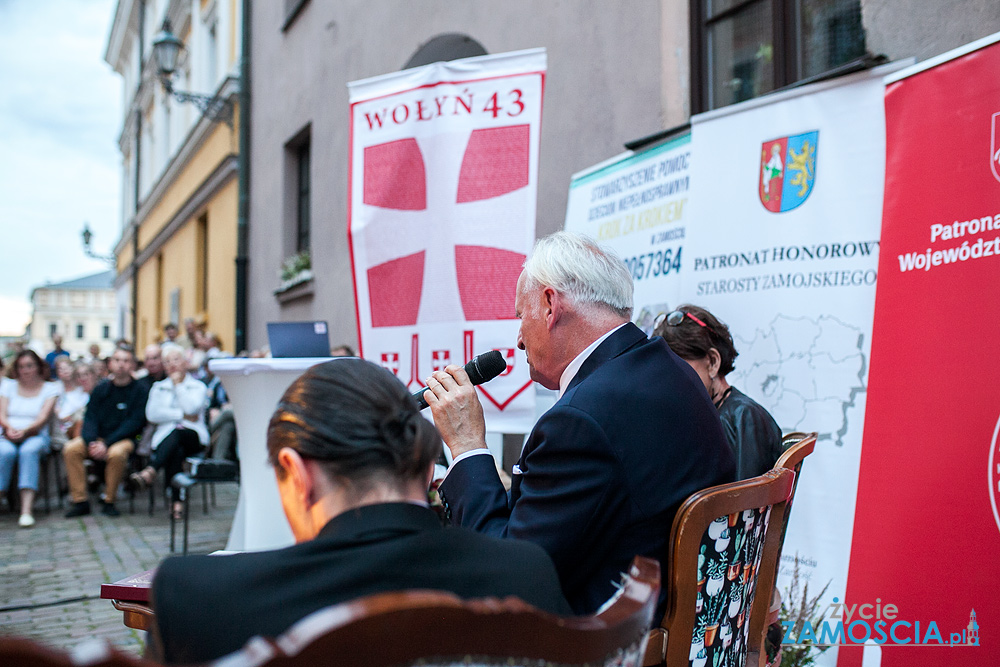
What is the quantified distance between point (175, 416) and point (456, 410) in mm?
6225

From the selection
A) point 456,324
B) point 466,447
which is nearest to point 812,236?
point 456,324

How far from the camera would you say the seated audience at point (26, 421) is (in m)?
7.41

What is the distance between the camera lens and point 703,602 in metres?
1.67

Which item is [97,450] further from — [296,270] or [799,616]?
[799,616]

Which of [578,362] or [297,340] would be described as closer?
[578,362]

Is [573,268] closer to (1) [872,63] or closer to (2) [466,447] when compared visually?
(2) [466,447]

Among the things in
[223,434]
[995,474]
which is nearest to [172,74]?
[223,434]

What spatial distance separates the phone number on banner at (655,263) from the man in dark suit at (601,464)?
6.95 feet

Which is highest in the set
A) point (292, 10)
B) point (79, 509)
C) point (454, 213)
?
point (292, 10)

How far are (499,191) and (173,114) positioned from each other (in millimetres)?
17273

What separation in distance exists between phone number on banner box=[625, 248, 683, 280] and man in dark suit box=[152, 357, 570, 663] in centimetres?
299

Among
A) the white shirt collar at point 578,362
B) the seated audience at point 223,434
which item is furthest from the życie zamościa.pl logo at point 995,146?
the seated audience at point 223,434

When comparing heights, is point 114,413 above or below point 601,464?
below

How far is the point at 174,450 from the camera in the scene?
742 cm
